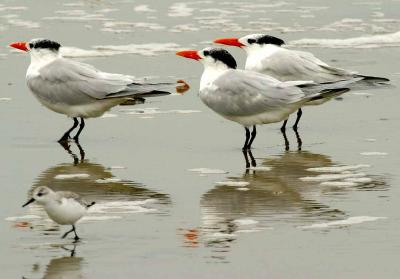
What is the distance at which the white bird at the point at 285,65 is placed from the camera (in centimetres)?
1148

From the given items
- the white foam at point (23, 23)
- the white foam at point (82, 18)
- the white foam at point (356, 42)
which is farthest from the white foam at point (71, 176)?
the white foam at point (82, 18)

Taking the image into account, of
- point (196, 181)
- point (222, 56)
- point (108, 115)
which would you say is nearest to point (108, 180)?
point (196, 181)

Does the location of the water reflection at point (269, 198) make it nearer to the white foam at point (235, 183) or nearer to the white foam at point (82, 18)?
the white foam at point (235, 183)

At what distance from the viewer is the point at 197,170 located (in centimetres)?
936

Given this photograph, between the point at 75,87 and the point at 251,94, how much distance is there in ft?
5.54

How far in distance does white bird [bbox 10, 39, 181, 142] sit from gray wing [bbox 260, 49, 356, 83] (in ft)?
4.80

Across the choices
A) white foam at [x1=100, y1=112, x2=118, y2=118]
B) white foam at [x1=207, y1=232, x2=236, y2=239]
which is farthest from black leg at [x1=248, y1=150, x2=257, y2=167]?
white foam at [x1=207, y1=232, x2=236, y2=239]

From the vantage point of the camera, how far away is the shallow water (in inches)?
265

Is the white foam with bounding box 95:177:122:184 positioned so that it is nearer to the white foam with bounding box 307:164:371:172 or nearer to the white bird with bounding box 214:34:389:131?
the white foam with bounding box 307:164:371:172

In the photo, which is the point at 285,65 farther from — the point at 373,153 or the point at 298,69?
the point at 373,153

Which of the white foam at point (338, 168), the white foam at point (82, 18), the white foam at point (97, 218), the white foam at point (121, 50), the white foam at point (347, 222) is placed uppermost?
the white foam at point (82, 18)

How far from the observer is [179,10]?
18875 millimetres

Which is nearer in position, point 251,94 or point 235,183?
point 235,183

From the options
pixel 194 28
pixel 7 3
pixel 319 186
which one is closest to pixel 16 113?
pixel 319 186
